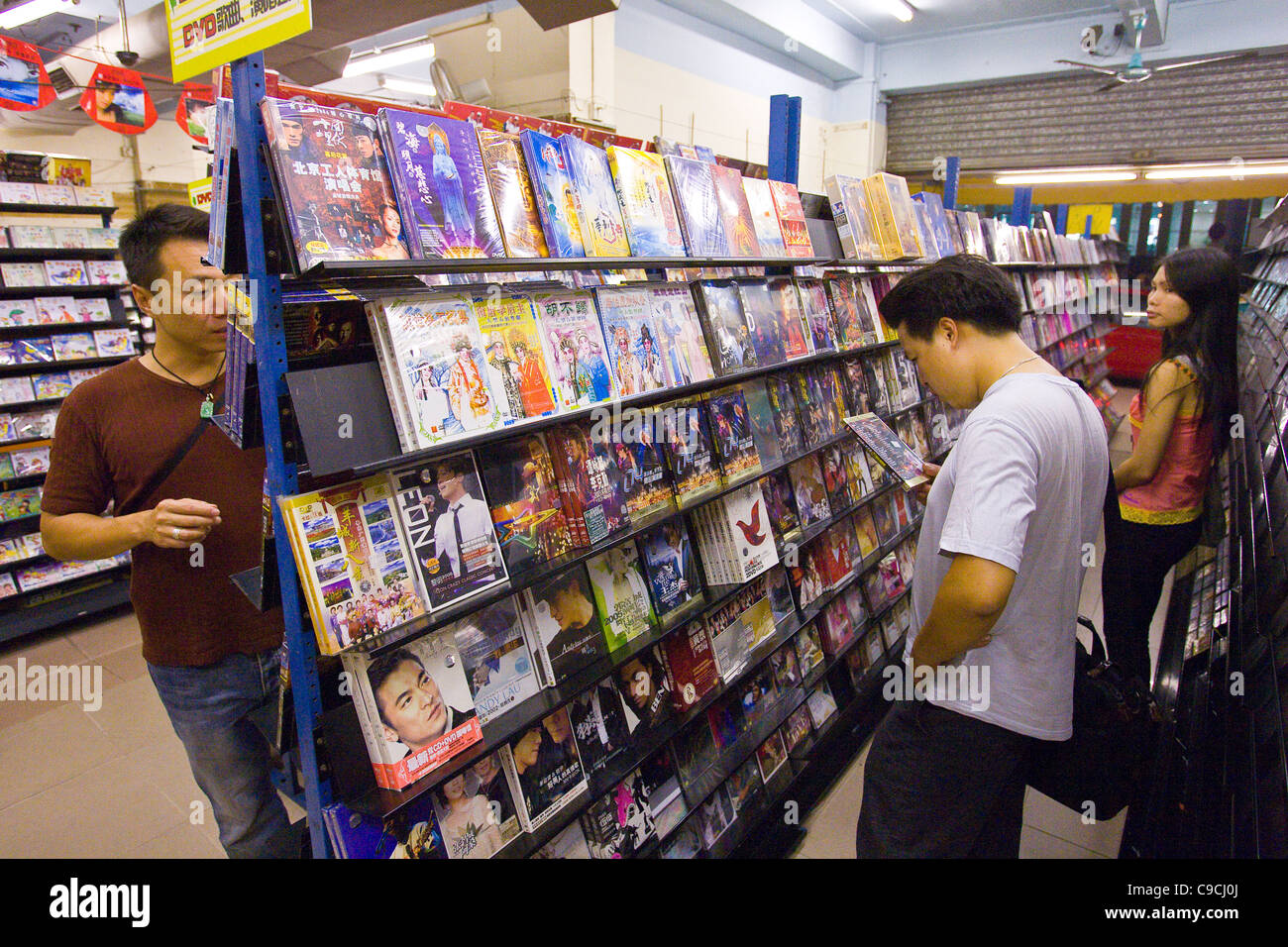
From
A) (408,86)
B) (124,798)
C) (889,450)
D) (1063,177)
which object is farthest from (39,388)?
(1063,177)

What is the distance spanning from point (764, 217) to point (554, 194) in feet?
3.41

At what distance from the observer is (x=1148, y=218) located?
10672mm

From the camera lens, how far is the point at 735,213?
236 cm

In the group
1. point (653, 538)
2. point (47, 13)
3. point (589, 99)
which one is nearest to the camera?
point (653, 538)

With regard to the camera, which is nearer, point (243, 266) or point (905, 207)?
point (243, 266)

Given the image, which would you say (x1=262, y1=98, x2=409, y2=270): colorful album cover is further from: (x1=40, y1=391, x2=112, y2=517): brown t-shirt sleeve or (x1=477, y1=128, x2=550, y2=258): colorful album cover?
(x1=40, y1=391, x2=112, y2=517): brown t-shirt sleeve

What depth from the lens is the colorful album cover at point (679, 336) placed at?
204cm

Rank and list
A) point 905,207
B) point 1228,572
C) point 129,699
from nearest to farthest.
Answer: point 1228,572 → point 905,207 → point 129,699

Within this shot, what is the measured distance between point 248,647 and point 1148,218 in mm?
13049

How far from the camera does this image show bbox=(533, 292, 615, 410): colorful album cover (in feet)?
5.64

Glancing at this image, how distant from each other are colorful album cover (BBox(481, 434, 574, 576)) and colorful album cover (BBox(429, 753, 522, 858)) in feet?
1.57

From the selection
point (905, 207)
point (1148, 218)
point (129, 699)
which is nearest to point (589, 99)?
point (905, 207)

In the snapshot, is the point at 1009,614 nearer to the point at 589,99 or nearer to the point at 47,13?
the point at 589,99

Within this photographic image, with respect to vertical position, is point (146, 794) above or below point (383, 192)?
below
